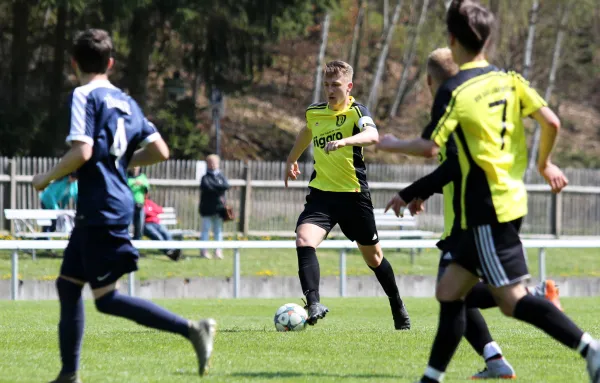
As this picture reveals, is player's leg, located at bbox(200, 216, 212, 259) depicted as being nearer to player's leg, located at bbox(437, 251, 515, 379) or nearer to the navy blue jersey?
player's leg, located at bbox(437, 251, 515, 379)

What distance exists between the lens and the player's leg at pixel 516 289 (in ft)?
19.9

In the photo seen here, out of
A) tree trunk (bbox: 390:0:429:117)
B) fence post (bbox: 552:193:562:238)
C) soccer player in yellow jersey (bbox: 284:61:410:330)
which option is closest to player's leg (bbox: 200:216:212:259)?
fence post (bbox: 552:193:562:238)

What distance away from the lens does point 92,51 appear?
6426 mm

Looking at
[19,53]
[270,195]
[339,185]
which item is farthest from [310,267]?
[19,53]

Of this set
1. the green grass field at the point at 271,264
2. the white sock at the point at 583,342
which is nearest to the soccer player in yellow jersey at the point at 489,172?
the white sock at the point at 583,342

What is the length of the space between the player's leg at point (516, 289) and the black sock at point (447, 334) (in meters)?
0.24

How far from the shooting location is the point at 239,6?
2977 centimetres

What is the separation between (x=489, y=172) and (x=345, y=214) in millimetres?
4203

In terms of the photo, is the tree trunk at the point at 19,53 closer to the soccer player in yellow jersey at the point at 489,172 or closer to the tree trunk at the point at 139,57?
the tree trunk at the point at 139,57

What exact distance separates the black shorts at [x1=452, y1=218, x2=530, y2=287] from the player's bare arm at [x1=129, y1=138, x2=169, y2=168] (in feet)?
5.89

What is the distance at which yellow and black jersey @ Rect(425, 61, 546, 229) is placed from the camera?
6035 mm

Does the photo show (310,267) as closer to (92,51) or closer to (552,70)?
(92,51)

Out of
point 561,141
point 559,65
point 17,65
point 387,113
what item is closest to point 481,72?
point 17,65

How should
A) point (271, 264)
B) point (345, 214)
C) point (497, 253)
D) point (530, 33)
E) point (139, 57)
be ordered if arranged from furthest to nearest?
point (530, 33) → point (139, 57) → point (271, 264) → point (345, 214) → point (497, 253)
